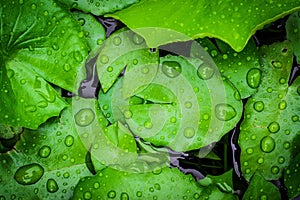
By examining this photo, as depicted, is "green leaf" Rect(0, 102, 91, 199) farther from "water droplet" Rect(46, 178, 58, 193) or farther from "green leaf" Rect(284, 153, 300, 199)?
"green leaf" Rect(284, 153, 300, 199)

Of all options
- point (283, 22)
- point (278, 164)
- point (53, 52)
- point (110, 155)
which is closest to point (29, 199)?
point (110, 155)

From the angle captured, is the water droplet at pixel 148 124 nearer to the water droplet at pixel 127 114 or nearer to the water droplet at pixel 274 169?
the water droplet at pixel 127 114

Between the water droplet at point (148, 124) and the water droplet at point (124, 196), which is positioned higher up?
the water droplet at point (148, 124)

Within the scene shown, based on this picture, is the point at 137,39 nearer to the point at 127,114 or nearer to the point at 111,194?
the point at 127,114

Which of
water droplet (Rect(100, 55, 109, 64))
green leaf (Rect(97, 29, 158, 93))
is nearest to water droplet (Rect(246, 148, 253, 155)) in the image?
green leaf (Rect(97, 29, 158, 93))

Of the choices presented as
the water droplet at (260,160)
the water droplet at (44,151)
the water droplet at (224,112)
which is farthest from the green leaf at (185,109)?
the water droplet at (44,151)

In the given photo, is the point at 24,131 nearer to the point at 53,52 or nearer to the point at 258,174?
the point at 53,52

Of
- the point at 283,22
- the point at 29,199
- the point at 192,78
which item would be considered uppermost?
the point at 283,22
